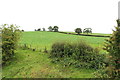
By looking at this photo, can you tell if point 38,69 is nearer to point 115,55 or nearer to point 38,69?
point 38,69

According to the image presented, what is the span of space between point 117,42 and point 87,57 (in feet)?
11.3

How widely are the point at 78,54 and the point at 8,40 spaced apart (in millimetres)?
8782

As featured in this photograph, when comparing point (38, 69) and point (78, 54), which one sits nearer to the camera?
point (38, 69)

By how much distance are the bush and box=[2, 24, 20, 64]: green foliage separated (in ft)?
17.0

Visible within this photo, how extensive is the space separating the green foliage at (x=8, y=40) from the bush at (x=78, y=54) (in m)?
5.18

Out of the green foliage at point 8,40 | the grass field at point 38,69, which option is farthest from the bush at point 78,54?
the green foliage at point 8,40

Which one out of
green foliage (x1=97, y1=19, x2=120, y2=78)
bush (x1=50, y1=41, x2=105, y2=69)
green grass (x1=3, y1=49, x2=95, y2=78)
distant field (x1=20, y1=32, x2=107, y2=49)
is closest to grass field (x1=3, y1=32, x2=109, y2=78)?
green grass (x1=3, y1=49, x2=95, y2=78)

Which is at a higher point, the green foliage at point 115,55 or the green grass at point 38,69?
the green foliage at point 115,55

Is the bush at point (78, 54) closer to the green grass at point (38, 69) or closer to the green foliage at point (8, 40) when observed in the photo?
the green grass at point (38, 69)

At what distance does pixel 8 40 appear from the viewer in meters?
12.1

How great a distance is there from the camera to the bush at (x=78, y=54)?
9.68 meters

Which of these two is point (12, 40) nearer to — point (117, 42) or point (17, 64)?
point (17, 64)

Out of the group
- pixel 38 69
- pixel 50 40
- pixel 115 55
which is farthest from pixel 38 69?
pixel 50 40

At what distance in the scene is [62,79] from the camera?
8359 millimetres
